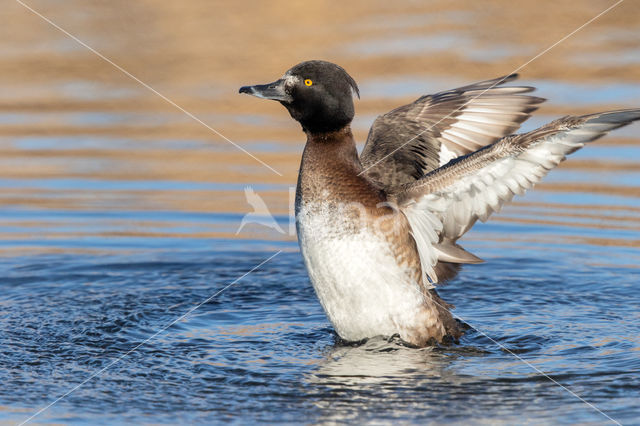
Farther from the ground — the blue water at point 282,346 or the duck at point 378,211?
the duck at point 378,211

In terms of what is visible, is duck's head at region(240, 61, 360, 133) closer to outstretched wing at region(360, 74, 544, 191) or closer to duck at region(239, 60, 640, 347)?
duck at region(239, 60, 640, 347)

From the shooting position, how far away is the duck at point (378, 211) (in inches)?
256

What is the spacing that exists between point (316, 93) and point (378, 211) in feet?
2.90

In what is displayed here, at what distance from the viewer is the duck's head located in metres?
6.80

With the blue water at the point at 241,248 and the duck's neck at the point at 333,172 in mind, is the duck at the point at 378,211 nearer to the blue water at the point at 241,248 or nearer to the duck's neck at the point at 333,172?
the duck's neck at the point at 333,172

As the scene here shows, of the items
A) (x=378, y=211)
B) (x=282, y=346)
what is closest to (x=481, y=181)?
(x=378, y=211)

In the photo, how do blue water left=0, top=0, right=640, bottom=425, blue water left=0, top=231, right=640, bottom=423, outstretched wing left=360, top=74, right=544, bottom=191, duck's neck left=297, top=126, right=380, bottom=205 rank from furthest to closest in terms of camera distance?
1. outstretched wing left=360, top=74, right=544, bottom=191
2. duck's neck left=297, top=126, right=380, bottom=205
3. blue water left=0, top=0, right=640, bottom=425
4. blue water left=0, top=231, right=640, bottom=423

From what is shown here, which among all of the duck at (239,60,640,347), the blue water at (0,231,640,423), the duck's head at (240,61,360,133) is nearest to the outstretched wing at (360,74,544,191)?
the duck at (239,60,640,347)

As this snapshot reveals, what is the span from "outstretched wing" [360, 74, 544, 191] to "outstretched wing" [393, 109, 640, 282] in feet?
2.31

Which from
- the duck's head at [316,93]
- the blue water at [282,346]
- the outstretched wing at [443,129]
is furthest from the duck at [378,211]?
the outstretched wing at [443,129]

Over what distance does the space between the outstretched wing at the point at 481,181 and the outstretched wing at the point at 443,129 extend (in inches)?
27.7

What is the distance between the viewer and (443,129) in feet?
27.2

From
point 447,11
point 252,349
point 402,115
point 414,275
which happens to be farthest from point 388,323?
point 447,11

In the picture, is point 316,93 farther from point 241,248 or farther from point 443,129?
point 241,248
